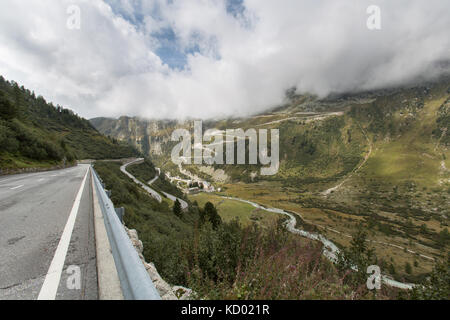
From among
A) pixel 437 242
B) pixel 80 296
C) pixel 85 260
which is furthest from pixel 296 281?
pixel 437 242

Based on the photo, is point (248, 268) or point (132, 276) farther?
point (248, 268)

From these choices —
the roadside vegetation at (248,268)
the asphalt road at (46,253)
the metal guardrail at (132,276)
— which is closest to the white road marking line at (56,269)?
→ the asphalt road at (46,253)

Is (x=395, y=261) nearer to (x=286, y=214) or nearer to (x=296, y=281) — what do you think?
(x=286, y=214)

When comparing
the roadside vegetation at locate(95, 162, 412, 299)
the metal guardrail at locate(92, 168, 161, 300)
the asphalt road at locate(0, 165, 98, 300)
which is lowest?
the roadside vegetation at locate(95, 162, 412, 299)

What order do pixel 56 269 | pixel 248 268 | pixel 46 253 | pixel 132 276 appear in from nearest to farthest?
1. pixel 132 276
2. pixel 56 269
3. pixel 46 253
4. pixel 248 268

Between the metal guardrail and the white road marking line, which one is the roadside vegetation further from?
the white road marking line

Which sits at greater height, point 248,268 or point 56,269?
point 56,269

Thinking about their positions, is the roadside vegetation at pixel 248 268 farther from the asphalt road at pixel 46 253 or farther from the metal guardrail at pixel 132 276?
the asphalt road at pixel 46 253

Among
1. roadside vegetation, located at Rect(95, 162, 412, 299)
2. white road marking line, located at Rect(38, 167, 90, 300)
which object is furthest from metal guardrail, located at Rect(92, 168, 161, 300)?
roadside vegetation, located at Rect(95, 162, 412, 299)

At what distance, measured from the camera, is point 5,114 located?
46.0 metres

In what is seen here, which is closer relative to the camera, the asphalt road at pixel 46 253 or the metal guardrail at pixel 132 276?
the metal guardrail at pixel 132 276

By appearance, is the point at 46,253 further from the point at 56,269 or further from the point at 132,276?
the point at 132,276

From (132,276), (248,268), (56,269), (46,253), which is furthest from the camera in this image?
(248,268)

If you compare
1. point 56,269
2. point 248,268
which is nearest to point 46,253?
point 56,269
